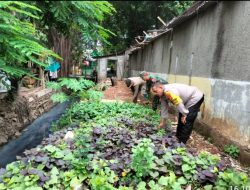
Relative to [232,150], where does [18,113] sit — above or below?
below

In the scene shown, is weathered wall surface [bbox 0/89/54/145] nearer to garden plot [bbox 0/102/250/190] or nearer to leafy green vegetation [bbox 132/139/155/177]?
garden plot [bbox 0/102/250/190]

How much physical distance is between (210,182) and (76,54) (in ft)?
82.8

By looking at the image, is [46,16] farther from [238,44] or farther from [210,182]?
[238,44]

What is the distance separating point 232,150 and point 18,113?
9393mm

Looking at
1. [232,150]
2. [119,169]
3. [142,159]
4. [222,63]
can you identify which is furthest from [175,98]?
[119,169]

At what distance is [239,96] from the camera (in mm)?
5043

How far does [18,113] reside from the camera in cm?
1147

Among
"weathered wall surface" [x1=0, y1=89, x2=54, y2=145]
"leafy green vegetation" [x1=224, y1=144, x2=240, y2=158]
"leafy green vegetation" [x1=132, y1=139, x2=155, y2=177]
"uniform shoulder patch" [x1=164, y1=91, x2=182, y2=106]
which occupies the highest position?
"uniform shoulder patch" [x1=164, y1=91, x2=182, y2=106]

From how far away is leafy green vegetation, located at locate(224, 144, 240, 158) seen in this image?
195 inches

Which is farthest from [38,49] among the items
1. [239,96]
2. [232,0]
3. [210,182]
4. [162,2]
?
[162,2]

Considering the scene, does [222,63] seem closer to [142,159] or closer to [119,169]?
[142,159]

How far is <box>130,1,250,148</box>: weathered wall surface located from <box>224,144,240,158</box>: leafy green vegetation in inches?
6.3

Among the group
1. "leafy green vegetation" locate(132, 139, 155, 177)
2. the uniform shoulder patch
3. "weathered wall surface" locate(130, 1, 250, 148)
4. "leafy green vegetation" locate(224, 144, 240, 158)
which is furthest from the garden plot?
"weathered wall surface" locate(130, 1, 250, 148)

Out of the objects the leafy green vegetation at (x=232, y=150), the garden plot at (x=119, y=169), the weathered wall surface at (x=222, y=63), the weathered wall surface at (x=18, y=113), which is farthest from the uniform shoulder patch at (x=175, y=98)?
the weathered wall surface at (x=18, y=113)
